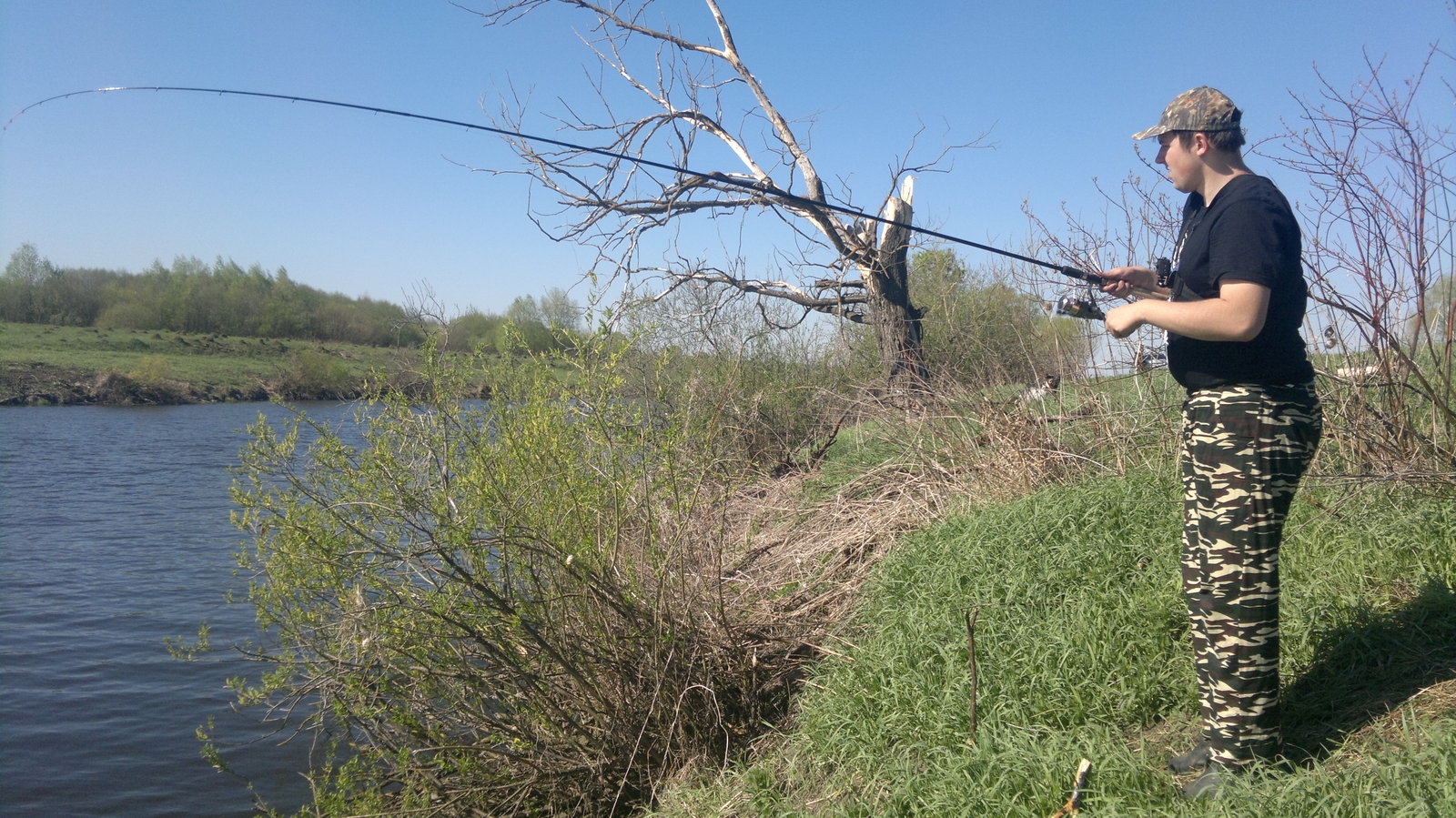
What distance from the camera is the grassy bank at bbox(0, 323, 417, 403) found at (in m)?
36.2

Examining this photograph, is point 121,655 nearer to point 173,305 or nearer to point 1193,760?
point 1193,760

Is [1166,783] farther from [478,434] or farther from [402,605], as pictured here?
[478,434]

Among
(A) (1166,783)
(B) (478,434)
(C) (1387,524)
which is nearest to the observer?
(A) (1166,783)

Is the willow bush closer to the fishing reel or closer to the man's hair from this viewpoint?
the fishing reel

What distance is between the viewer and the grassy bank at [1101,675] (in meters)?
2.59

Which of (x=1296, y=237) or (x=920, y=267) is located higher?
(x=920, y=267)

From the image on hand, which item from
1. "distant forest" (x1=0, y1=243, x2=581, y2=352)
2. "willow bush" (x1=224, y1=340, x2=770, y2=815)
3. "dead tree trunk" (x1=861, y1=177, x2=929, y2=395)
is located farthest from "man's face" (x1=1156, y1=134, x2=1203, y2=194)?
"distant forest" (x1=0, y1=243, x2=581, y2=352)

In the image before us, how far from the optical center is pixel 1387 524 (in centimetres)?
385

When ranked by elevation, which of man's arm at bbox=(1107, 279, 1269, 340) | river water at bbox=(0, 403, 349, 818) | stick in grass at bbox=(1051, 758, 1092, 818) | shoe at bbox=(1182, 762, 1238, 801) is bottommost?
river water at bbox=(0, 403, 349, 818)

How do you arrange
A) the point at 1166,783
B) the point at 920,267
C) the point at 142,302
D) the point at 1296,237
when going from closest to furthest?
the point at 1296,237 < the point at 1166,783 < the point at 920,267 < the point at 142,302

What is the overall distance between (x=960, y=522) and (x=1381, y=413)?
7.28 feet

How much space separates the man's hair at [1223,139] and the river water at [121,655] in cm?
462

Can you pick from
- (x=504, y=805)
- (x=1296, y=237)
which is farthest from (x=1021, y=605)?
(x=504, y=805)

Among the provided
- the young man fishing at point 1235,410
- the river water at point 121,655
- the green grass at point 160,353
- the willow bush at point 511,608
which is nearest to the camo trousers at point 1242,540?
the young man fishing at point 1235,410
